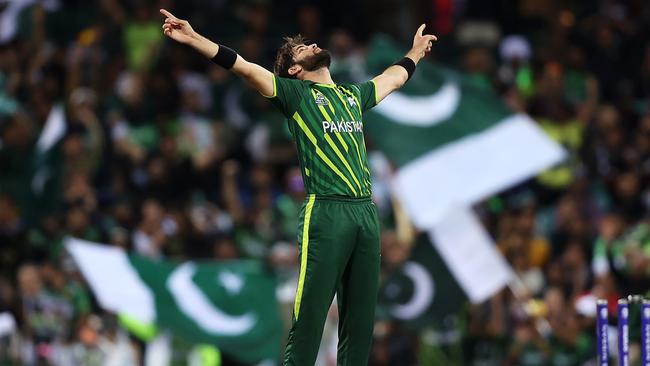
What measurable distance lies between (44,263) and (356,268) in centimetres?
792

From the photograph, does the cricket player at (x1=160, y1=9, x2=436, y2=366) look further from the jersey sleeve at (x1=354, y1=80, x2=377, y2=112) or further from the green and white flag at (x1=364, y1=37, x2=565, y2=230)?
the green and white flag at (x1=364, y1=37, x2=565, y2=230)

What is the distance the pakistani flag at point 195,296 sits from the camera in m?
16.0

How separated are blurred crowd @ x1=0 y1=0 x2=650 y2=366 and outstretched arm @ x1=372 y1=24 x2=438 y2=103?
5821 mm

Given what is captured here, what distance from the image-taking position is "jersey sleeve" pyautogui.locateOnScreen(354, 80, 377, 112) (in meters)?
9.82

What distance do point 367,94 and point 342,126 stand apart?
509mm

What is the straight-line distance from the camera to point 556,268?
16516 mm

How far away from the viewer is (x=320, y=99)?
31.1 feet

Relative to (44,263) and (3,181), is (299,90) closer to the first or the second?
(44,263)

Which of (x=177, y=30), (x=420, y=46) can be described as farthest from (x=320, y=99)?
(x=420, y=46)

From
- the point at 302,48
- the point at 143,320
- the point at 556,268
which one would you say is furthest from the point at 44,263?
the point at 302,48

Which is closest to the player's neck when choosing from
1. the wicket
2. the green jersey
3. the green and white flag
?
the green jersey

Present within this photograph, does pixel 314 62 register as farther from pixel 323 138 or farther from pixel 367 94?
pixel 323 138

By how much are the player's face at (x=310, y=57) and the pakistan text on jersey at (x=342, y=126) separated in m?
0.45

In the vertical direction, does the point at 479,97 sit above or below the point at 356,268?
above
